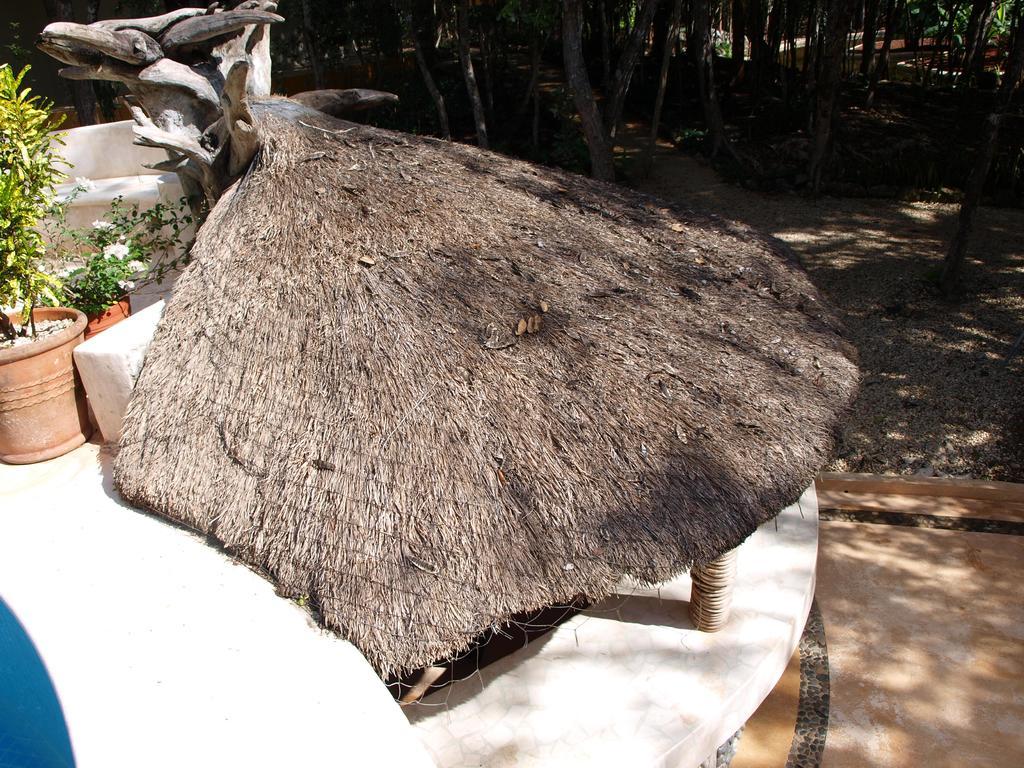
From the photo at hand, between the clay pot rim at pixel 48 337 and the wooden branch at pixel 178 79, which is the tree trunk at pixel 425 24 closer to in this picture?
the wooden branch at pixel 178 79

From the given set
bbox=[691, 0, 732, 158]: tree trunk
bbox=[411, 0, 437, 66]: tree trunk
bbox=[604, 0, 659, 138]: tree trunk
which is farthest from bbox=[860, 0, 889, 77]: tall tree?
bbox=[411, 0, 437, 66]: tree trunk

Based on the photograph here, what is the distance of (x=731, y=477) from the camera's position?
3.10 m

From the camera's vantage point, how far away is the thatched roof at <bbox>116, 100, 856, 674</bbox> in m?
2.71

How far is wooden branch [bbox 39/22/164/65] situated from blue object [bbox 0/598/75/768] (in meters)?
3.28

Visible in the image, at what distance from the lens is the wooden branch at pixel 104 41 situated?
4.26 metres

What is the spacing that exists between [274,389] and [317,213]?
3.66 feet

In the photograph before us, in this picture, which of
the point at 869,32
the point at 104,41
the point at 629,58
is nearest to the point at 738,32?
the point at 869,32

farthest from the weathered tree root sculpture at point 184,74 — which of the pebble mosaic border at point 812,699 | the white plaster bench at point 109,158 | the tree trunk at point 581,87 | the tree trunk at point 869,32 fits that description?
the tree trunk at point 869,32

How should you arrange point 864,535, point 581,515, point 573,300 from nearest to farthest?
point 581,515 → point 573,300 → point 864,535

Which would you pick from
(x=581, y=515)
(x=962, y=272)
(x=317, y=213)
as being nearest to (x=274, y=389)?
(x=317, y=213)

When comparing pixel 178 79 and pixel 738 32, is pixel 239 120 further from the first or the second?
pixel 738 32

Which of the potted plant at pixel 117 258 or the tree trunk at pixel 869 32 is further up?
the tree trunk at pixel 869 32

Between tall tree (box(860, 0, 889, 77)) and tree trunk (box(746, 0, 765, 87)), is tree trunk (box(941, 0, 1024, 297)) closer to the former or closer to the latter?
tall tree (box(860, 0, 889, 77))

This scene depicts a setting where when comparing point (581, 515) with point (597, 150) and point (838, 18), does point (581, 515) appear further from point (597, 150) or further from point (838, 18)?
point (838, 18)
